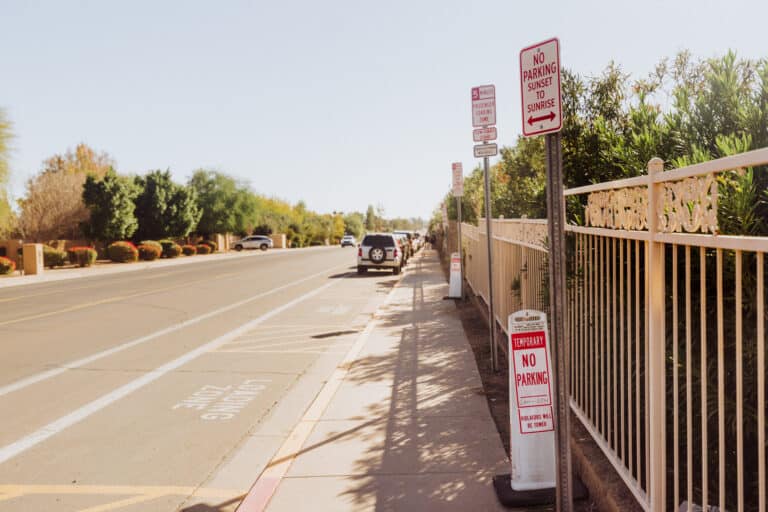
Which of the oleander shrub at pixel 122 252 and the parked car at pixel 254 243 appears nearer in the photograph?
the oleander shrub at pixel 122 252

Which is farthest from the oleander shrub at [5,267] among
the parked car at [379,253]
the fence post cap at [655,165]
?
the fence post cap at [655,165]

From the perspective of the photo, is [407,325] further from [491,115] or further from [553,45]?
[553,45]

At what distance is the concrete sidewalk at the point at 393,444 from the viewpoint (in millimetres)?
4250

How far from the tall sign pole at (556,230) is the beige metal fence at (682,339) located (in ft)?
1.25

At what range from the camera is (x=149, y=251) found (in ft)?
152

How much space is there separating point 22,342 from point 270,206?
9573 cm

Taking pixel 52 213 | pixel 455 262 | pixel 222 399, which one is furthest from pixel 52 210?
pixel 222 399

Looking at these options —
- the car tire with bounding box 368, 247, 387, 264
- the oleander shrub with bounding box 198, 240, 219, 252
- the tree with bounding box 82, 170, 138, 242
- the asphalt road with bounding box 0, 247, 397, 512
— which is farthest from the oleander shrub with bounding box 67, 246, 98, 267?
the oleander shrub with bounding box 198, 240, 219, 252

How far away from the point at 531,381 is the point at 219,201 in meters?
68.2

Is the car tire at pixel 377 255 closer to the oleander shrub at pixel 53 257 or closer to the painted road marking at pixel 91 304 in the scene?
the painted road marking at pixel 91 304

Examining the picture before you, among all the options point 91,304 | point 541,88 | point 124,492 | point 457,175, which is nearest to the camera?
point 541,88

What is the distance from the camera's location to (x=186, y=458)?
523 centimetres

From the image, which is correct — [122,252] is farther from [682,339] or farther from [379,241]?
[682,339]

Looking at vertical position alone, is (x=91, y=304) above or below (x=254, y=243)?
below
